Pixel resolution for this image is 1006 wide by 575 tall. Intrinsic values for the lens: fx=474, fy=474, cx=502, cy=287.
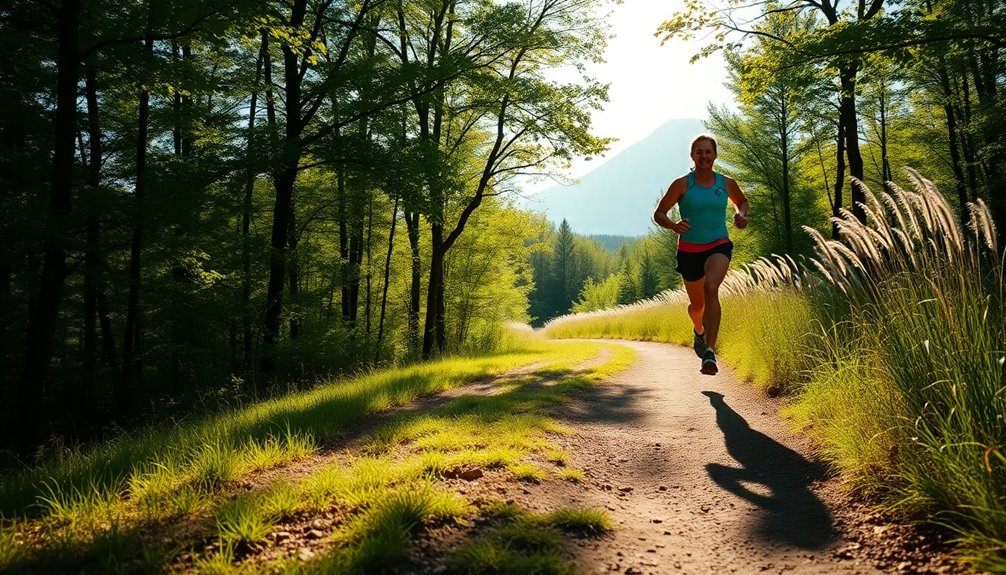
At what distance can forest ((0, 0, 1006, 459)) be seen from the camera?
848 cm

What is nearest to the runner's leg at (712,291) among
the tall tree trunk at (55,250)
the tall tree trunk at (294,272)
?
the tall tree trunk at (55,250)

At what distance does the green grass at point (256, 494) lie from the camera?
2.09 metres

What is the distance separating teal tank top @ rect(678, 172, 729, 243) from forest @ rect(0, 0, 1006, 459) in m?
1.32

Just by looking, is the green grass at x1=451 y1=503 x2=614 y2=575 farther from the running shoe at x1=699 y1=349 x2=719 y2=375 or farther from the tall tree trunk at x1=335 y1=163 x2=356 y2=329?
the tall tree trunk at x1=335 y1=163 x2=356 y2=329

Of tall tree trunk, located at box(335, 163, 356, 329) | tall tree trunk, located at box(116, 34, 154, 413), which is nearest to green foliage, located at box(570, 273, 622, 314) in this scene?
tall tree trunk, located at box(335, 163, 356, 329)

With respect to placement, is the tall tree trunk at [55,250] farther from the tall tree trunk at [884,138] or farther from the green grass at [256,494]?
the tall tree trunk at [884,138]

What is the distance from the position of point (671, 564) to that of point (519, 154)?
17.3 m

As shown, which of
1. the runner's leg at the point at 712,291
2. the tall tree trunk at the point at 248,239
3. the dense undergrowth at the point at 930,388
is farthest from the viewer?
the tall tree trunk at the point at 248,239

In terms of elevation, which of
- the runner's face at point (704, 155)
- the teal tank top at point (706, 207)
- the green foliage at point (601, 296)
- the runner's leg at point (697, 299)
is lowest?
the green foliage at point (601, 296)

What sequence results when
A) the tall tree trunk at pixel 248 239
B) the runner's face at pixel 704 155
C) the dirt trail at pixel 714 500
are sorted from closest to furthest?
the dirt trail at pixel 714 500 → the runner's face at pixel 704 155 → the tall tree trunk at pixel 248 239

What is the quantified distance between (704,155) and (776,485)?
3.77 m

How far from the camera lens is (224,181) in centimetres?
1199

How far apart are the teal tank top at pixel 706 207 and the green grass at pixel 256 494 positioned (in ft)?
10.1

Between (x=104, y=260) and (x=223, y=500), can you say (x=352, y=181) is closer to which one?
(x=104, y=260)
